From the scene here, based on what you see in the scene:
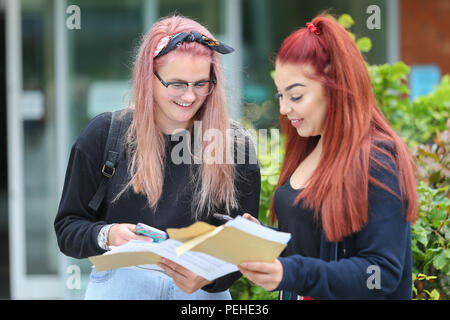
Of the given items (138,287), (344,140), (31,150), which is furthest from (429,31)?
(138,287)

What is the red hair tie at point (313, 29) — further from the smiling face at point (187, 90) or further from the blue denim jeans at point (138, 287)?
the blue denim jeans at point (138, 287)

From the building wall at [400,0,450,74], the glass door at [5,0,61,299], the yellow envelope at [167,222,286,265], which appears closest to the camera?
the yellow envelope at [167,222,286,265]

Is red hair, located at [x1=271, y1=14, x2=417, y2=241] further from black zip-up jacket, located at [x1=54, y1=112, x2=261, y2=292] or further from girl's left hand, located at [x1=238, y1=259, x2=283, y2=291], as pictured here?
black zip-up jacket, located at [x1=54, y1=112, x2=261, y2=292]

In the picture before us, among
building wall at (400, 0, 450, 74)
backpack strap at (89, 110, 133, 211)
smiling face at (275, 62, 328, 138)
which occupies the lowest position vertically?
backpack strap at (89, 110, 133, 211)

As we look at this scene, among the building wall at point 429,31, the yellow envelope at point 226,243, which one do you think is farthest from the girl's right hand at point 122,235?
the building wall at point 429,31

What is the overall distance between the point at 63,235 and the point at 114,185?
239 mm

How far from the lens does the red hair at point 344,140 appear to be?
159 cm

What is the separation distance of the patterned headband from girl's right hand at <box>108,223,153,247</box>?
1.87ft

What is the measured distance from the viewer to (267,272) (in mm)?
1547

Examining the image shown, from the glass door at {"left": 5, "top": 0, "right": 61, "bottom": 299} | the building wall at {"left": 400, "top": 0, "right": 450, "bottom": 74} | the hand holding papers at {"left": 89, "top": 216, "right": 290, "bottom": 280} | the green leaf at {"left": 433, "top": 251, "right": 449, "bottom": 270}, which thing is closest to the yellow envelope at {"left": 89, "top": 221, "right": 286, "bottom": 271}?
the hand holding papers at {"left": 89, "top": 216, "right": 290, "bottom": 280}

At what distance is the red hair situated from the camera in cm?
159

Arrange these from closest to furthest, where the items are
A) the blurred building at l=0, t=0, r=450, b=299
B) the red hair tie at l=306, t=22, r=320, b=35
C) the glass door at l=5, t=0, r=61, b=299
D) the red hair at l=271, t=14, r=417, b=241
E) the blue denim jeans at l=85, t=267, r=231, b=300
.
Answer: the red hair at l=271, t=14, r=417, b=241 < the red hair tie at l=306, t=22, r=320, b=35 < the blue denim jeans at l=85, t=267, r=231, b=300 < the blurred building at l=0, t=0, r=450, b=299 < the glass door at l=5, t=0, r=61, b=299

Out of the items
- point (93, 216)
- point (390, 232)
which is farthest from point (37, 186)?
point (390, 232)

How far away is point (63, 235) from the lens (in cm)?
196
